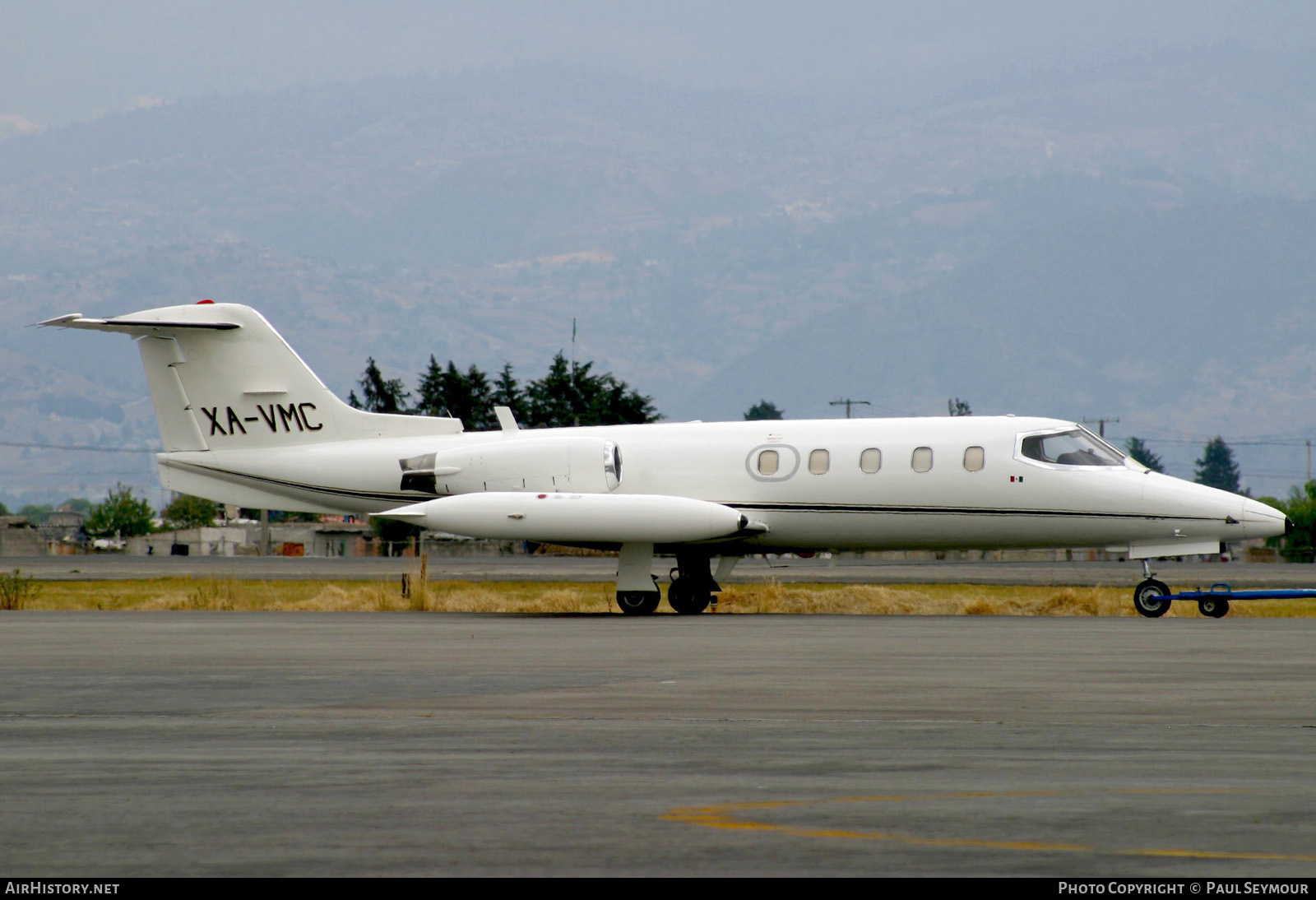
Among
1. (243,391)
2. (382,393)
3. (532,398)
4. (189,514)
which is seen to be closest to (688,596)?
(243,391)

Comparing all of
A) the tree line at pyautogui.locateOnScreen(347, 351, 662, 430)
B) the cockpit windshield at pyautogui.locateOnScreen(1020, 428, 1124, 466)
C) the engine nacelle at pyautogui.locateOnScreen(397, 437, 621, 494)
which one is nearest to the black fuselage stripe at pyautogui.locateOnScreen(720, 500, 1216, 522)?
the cockpit windshield at pyautogui.locateOnScreen(1020, 428, 1124, 466)

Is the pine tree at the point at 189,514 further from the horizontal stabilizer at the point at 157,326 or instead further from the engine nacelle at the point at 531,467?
the engine nacelle at the point at 531,467

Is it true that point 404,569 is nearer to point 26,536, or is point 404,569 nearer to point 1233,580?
point 1233,580

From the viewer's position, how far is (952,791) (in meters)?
8.16

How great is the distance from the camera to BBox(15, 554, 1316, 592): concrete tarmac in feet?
158

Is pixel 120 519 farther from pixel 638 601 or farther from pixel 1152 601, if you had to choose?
pixel 1152 601

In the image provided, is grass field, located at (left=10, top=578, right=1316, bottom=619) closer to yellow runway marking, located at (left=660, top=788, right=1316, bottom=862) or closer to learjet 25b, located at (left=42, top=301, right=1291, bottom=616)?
learjet 25b, located at (left=42, top=301, right=1291, bottom=616)

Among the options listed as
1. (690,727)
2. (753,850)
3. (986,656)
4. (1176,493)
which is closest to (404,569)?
(1176,493)

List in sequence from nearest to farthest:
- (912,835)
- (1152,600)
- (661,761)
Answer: (912,835) → (661,761) → (1152,600)

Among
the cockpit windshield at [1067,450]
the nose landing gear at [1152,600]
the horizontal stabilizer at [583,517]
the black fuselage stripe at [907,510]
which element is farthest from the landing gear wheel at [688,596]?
the nose landing gear at [1152,600]

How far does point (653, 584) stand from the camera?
27.9 meters

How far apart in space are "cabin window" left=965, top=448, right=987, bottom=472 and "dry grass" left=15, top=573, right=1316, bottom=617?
10.1 ft

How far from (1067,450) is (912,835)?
20.5 metres

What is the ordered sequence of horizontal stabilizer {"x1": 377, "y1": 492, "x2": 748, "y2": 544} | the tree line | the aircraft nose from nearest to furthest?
the aircraft nose
horizontal stabilizer {"x1": 377, "y1": 492, "x2": 748, "y2": 544}
the tree line
